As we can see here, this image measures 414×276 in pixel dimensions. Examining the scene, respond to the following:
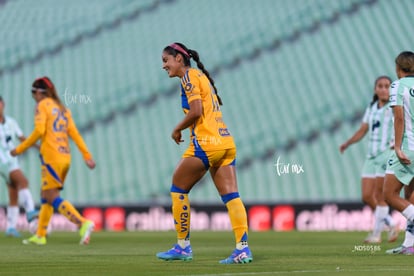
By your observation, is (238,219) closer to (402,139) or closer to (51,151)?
(402,139)

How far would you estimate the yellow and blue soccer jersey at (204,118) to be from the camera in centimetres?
877

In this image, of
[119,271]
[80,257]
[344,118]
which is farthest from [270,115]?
[119,271]

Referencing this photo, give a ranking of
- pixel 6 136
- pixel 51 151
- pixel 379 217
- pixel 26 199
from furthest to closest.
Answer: pixel 6 136 → pixel 26 199 → pixel 379 217 → pixel 51 151

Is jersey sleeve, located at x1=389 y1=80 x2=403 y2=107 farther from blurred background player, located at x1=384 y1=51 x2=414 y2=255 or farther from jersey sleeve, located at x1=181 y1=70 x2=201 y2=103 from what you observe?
jersey sleeve, located at x1=181 y1=70 x2=201 y2=103

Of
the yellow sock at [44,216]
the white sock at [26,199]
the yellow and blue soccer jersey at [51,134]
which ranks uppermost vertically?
the yellow and blue soccer jersey at [51,134]

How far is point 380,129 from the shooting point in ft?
42.1

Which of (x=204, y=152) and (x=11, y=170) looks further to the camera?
(x=11, y=170)

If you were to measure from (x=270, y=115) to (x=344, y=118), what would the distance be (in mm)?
1942

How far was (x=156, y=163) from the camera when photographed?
24766 millimetres

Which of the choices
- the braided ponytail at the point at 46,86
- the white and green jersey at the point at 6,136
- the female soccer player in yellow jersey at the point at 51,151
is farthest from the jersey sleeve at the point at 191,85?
the white and green jersey at the point at 6,136

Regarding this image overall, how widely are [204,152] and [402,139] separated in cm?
219

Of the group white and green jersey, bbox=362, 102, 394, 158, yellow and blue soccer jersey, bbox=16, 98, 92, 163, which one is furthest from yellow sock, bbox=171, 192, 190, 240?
white and green jersey, bbox=362, 102, 394, 158

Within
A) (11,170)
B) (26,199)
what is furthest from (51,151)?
(11,170)

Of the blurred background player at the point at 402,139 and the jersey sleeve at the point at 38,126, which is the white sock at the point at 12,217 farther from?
the blurred background player at the point at 402,139
